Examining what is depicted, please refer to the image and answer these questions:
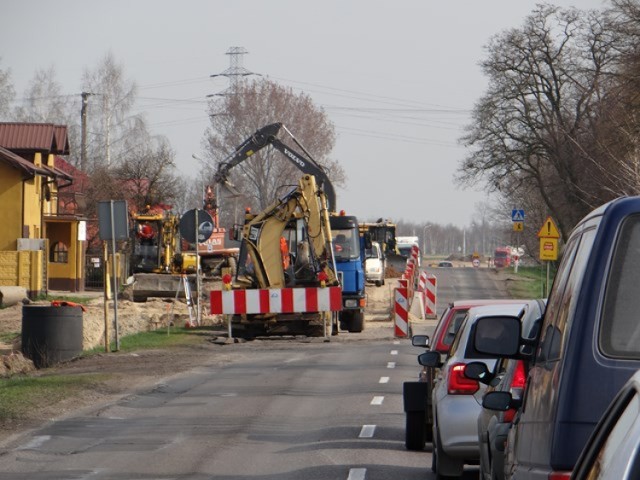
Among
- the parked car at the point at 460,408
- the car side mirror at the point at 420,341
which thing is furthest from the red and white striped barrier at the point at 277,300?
the parked car at the point at 460,408

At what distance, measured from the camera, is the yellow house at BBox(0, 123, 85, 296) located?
48.8 metres

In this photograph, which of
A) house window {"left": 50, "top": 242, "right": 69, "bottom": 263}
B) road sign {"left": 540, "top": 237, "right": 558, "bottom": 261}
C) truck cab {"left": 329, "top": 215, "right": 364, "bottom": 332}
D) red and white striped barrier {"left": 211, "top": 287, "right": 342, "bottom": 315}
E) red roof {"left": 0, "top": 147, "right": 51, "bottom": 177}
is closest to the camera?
red and white striped barrier {"left": 211, "top": 287, "right": 342, "bottom": 315}

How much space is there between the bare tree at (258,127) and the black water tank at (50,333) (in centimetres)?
6993

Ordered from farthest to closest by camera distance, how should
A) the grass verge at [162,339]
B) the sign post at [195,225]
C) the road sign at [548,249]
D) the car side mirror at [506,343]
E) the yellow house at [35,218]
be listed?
the yellow house at [35,218] < the road sign at [548,249] < the sign post at [195,225] < the grass verge at [162,339] < the car side mirror at [506,343]

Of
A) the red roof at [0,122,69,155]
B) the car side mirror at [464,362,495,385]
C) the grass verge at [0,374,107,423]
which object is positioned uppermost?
the red roof at [0,122,69,155]

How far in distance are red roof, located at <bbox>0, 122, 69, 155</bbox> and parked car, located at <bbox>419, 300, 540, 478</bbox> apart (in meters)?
45.6

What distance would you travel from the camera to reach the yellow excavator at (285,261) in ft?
93.7

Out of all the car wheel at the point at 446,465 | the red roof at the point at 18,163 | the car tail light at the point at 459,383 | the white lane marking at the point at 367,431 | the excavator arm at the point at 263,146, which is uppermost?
the red roof at the point at 18,163

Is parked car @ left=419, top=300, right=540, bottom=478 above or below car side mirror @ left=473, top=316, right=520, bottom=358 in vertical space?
below

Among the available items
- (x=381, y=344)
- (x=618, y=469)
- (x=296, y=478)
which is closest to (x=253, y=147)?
(x=381, y=344)

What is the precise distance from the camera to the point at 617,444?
3.28 m

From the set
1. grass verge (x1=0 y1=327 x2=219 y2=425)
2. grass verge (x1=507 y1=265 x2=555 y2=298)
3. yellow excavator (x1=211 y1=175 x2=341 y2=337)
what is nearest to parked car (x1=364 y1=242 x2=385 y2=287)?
grass verge (x1=507 y1=265 x2=555 y2=298)

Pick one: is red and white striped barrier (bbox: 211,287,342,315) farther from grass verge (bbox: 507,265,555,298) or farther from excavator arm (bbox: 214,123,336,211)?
grass verge (bbox: 507,265,555,298)

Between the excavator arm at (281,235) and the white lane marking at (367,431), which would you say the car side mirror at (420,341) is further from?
the excavator arm at (281,235)
